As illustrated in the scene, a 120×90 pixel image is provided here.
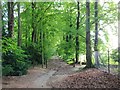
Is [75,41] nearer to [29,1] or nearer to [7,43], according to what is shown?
[29,1]

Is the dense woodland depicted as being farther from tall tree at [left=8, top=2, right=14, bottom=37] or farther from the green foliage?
the green foliage

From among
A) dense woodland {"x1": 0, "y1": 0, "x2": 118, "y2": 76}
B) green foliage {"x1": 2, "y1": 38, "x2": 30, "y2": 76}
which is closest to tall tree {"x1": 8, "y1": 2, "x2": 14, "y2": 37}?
green foliage {"x1": 2, "y1": 38, "x2": 30, "y2": 76}

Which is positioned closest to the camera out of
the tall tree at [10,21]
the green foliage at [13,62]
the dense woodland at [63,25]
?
the green foliage at [13,62]

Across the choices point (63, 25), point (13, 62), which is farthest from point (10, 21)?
point (63, 25)

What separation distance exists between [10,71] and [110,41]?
12.7 m

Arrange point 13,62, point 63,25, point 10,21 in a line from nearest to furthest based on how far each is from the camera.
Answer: point 13,62 < point 10,21 < point 63,25

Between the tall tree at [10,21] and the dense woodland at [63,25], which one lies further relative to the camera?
the dense woodland at [63,25]

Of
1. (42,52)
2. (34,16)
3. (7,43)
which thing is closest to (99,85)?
(7,43)

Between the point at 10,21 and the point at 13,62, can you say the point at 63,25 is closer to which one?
the point at 10,21

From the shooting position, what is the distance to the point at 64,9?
20719 mm

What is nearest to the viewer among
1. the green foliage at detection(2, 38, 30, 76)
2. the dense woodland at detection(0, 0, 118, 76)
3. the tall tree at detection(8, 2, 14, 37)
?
the green foliage at detection(2, 38, 30, 76)

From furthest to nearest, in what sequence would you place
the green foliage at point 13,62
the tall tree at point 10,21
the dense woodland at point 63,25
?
the dense woodland at point 63,25, the tall tree at point 10,21, the green foliage at point 13,62

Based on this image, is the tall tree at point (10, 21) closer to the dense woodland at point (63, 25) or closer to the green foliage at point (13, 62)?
the green foliage at point (13, 62)

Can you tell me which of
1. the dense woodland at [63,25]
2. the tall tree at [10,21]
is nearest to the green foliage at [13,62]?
the tall tree at [10,21]
